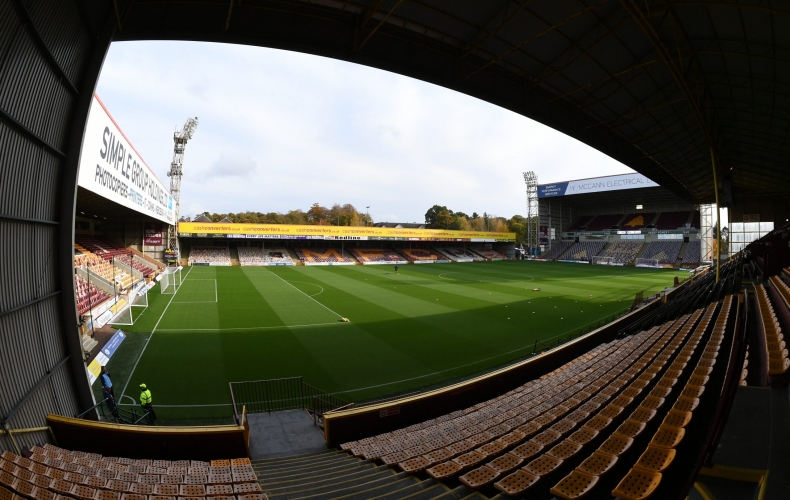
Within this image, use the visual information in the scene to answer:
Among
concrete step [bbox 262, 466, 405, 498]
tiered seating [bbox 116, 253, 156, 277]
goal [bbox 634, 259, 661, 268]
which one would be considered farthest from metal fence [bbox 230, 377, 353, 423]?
goal [bbox 634, 259, 661, 268]

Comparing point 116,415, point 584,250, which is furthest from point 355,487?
point 584,250

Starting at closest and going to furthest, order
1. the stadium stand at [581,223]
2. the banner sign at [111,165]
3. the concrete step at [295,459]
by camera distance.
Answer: the concrete step at [295,459] → the banner sign at [111,165] → the stadium stand at [581,223]

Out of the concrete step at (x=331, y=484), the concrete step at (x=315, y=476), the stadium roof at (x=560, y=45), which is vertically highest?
the stadium roof at (x=560, y=45)

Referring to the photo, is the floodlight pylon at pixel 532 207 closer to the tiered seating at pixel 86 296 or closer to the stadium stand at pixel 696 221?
the stadium stand at pixel 696 221

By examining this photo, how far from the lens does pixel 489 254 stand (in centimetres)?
7144

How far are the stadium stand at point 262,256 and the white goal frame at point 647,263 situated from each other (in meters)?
51.7

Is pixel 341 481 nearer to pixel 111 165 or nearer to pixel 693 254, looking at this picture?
pixel 111 165

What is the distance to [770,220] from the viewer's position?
4119 centimetres

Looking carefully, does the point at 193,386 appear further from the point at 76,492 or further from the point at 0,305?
the point at 76,492

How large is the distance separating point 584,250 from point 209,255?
199 ft

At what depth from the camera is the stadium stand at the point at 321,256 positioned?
54391 millimetres

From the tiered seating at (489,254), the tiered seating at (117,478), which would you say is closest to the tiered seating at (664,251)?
the tiered seating at (489,254)

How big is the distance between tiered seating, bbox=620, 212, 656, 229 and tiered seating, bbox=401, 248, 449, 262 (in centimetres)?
3235

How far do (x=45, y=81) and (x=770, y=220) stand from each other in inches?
2359
